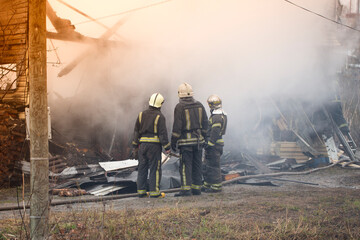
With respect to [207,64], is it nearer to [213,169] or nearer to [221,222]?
[213,169]

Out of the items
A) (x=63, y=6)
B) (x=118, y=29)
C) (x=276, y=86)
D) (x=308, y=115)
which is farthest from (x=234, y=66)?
(x=63, y=6)

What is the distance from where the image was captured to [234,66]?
1280 centimetres

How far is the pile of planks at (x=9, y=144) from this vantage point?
9.02m

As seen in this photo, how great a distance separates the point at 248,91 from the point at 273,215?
8048 millimetres

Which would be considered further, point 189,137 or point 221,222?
point 189,137

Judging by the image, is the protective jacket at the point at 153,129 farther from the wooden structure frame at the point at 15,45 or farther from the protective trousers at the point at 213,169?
the wooden structure frame at the point at 15,45

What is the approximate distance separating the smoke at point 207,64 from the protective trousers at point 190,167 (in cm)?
468

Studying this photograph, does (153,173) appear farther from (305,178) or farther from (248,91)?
(248,91)

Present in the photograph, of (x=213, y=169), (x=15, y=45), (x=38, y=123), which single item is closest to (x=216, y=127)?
(x=213, y=169)

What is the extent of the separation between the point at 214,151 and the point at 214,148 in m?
0.06

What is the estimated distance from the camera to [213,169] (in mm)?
8086

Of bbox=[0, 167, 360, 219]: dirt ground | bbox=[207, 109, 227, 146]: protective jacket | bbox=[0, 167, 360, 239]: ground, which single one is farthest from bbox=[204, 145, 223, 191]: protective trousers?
bbox=[0, 167, 360, 239]: ground

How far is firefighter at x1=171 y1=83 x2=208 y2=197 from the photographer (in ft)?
25.0

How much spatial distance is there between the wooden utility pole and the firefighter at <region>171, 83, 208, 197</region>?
161 inches
